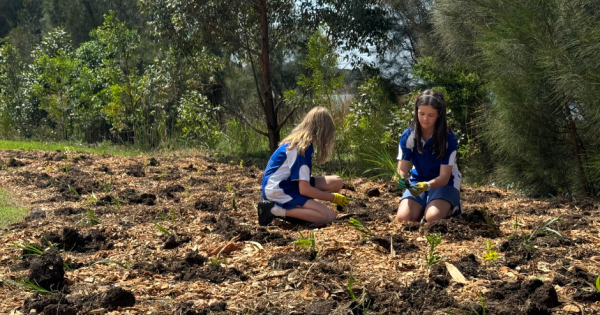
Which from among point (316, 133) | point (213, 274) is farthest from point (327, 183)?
point (213, 274)

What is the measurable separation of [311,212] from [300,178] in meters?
0.30

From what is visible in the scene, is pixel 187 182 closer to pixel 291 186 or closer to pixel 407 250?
pixel 291 186

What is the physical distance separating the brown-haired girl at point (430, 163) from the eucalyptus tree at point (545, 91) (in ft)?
5.11

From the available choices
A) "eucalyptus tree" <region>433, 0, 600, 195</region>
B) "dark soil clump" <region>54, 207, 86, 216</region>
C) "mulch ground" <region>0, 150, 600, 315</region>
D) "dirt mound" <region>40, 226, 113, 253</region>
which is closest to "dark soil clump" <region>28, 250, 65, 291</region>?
"mulch ground" <region>0, 150, 600, 315</region>

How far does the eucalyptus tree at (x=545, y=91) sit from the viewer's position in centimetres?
547

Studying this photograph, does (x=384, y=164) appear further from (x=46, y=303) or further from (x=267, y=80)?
(x=46, y=303)

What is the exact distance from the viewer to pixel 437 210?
4.55m

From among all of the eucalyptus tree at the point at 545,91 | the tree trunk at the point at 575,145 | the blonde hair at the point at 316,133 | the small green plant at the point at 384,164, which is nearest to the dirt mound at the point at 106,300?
the blonde hair at the point at 316,133

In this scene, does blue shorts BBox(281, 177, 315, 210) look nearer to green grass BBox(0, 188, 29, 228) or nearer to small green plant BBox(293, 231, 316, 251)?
small green plant BBox(293, 231, 316, 251)

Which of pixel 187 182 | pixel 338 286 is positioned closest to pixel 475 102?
pixel 187 182

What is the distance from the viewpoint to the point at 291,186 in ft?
15.6

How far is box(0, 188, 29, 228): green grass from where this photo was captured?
196 inches

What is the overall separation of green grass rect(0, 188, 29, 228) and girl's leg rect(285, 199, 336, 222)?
7.78 ft

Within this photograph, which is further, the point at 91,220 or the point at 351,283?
the point at 91,220
